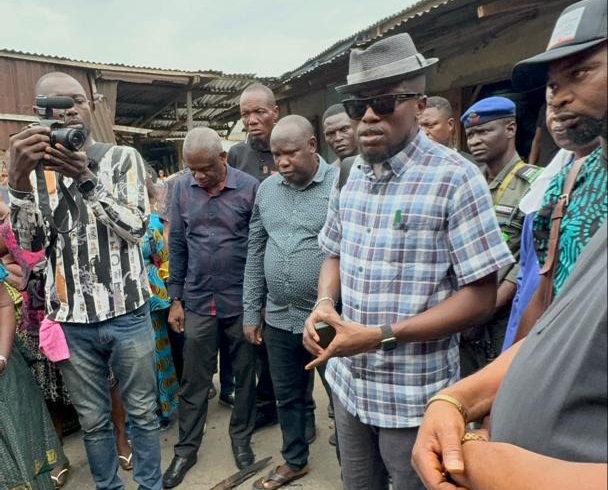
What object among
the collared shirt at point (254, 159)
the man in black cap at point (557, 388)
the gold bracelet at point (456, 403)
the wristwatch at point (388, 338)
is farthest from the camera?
the collared shirt at point (254, 159)

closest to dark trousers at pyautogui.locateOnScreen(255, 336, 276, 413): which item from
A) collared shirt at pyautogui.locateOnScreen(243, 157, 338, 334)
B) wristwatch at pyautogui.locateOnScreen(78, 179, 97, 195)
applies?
collared shirt at pyautogui.locateOnScreen(243, 157, 338, 334)

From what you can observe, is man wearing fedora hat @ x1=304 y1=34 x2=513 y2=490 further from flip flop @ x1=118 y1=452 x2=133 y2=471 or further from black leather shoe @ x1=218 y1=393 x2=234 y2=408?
black leather shoe @ x1=218 y1=393 x2=234 y2=408

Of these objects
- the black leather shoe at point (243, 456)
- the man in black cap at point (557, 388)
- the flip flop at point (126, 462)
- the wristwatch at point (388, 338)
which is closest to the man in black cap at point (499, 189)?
the wristwatch at point (388, 338)

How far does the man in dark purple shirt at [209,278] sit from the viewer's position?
9.89ft

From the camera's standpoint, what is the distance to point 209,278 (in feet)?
9.96

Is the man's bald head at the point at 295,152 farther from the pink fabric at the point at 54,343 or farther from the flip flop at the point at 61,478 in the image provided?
the flip flop at the point at 61,478

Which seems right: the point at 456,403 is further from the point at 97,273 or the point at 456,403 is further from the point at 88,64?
the point at 88,64

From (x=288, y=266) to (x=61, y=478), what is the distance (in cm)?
193

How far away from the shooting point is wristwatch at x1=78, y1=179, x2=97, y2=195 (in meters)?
2.15

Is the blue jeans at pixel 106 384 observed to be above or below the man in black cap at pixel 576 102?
below

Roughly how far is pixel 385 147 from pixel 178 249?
1.85 meters

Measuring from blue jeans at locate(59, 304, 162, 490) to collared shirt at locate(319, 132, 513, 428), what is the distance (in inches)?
45.6

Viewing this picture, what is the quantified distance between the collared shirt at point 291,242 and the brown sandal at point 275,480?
894 millimetres

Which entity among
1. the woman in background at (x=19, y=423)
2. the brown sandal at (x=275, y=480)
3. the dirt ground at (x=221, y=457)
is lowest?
the dirt ground at (x=221, y=457)
